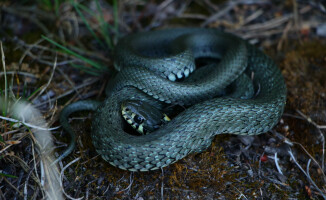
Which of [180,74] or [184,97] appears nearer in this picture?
[184,97]

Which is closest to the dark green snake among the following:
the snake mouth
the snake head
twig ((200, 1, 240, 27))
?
the snake mouth

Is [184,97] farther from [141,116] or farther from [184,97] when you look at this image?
[141,116]

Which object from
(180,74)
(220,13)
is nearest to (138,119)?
(180,74)

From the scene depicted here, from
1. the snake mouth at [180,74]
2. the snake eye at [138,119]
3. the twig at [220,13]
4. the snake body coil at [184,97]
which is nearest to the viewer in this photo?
the snake body coil at [184,97]

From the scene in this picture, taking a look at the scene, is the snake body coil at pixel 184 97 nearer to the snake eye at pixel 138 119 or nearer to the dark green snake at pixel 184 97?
the dark green snake at pixel 184 97

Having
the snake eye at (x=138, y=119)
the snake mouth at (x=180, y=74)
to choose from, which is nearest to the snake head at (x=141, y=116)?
the snake eye at (x=138, y=119)

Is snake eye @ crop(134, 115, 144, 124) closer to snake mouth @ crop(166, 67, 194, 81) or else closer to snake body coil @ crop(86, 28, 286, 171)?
snake body coil @ crop(86, 28, 286, 171)

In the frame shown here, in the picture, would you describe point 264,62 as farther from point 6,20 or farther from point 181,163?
point 6,20
